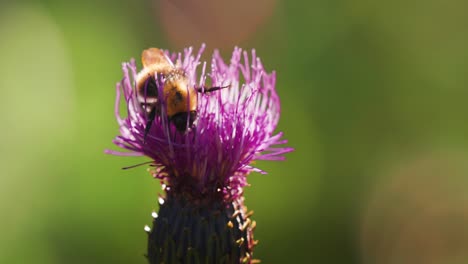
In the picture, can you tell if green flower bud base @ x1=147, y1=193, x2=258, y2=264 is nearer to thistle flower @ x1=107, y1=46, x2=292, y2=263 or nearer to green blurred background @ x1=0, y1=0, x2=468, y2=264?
thistle flower @ x1=107, y1=46, x2=292, y2=263

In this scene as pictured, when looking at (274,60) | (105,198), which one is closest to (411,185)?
(274,60)

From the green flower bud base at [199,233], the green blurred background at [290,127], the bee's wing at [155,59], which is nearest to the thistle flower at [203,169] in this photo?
the green flower bud base at [199,233]

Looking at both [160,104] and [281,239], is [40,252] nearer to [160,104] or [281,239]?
[281,239]

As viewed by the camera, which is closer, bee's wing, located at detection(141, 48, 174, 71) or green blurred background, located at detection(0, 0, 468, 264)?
bee's wing, located at detection(141, 48, 174, 71)

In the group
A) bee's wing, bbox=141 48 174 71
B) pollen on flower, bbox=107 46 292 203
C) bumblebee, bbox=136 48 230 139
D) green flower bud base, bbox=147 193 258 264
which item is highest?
bee's wing, bbox=141 48 174 71

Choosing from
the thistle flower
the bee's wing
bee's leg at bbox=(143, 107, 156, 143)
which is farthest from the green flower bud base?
the bee's wing

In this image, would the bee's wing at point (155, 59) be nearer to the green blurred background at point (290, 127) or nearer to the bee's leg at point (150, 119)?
the bee's leg at point (150, 119)

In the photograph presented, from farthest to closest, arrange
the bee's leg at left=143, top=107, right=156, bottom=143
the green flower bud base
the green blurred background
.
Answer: the green blurred background < the bee's leg at left=143, top=107, right=156, bottom=143 < the green flower bud base
